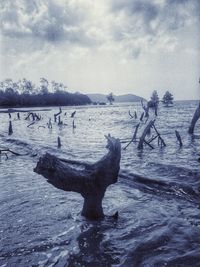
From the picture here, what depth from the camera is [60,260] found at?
6.09 metres

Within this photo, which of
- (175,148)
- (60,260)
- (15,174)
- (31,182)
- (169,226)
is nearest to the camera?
(60,260)

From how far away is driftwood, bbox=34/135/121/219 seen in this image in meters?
6.87

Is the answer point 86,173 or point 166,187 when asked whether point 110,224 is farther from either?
point 166,187

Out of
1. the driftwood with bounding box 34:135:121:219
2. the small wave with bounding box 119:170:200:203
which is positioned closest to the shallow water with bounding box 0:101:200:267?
the small wave with bounding box 119:170:200:203

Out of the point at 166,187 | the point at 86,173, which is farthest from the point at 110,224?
the point at 166,187

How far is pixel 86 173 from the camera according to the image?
7332 millimetres

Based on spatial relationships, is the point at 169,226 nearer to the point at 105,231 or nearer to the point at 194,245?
the point at 194,245

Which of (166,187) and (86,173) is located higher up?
(86,173)

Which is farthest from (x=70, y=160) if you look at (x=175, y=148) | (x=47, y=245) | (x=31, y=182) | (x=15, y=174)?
(x=47, y=245)

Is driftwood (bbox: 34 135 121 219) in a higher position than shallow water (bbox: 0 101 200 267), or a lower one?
higher

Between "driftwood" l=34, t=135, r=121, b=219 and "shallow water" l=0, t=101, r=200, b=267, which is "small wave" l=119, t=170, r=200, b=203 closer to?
"shallow water" l=0, t=101, r=200, b=267

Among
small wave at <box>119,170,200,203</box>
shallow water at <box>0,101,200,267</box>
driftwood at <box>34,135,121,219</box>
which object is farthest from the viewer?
small wave at <box>119,170,200,203</box>

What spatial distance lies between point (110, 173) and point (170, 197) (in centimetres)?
402

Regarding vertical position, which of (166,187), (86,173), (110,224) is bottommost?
(166,187)
